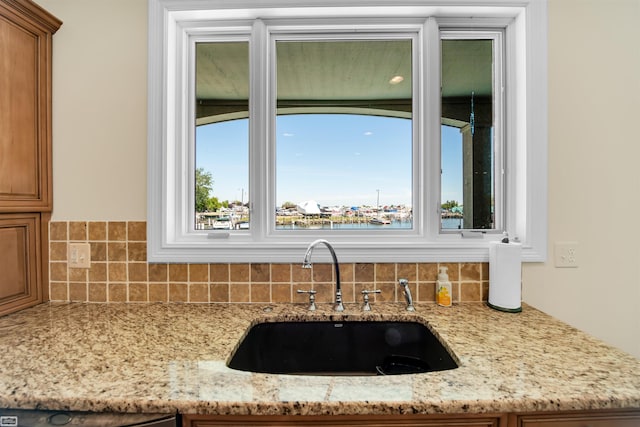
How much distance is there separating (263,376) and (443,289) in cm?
91

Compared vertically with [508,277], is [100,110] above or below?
above

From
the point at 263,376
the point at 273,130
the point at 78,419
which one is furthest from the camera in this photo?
the point at 273,130

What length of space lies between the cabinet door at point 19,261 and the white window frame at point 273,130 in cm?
52

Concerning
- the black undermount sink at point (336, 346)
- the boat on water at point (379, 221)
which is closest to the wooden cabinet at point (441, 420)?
the black undermount sink at point (336, 346)

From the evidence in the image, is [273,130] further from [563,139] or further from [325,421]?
[563,139]

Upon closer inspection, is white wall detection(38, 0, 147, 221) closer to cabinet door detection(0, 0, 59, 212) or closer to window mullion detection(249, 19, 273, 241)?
cabinet door detection(0, 0, 59, 212)


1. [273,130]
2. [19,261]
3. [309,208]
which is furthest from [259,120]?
[19,261]

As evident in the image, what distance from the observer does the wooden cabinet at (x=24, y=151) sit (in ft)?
4.09

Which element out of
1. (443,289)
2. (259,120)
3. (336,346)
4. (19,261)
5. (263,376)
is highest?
(259,120)

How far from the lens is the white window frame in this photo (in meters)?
1.41

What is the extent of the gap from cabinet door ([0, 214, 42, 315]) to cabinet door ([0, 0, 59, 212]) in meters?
0.07

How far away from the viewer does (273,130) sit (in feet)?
5.06

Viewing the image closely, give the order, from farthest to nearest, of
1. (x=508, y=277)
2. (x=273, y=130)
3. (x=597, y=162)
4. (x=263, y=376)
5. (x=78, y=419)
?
(x=273, y=130)
(x=597, y=162)
(x=508, y=277)
(x=263, y=376)
(x=78, y=419)

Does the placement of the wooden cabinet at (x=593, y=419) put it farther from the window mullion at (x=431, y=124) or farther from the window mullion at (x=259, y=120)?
the window mullion at (x=259, y=120)
